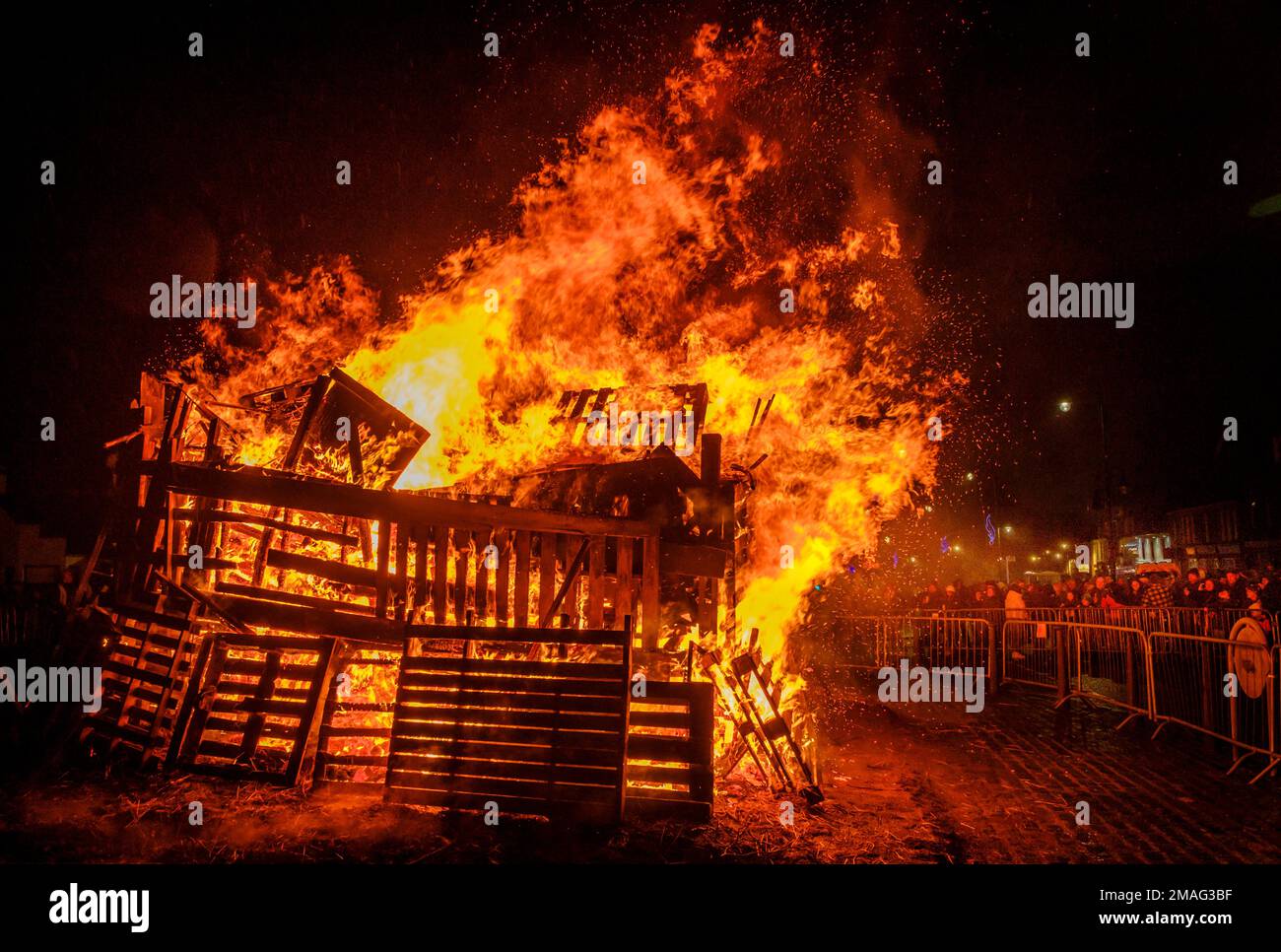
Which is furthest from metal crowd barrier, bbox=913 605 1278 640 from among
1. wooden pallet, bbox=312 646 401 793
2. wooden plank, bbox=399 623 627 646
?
wooden pallet, bbox=312 646 401 793

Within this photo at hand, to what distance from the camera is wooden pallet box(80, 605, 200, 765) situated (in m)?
6.75

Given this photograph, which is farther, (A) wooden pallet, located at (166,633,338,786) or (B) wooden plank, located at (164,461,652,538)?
(B) wooden plank, located at (164,461,652,538)

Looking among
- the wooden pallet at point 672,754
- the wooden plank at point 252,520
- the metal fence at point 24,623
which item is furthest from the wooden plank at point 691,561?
the metal fence at point 24,623

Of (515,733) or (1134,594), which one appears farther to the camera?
(1134,594)

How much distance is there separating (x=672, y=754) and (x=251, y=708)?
12.7 feet

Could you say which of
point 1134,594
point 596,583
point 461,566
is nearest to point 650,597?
point 596,583

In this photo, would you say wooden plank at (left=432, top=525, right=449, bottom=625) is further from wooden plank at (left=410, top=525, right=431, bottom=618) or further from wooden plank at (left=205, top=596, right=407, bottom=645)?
wooden plank at (left=205, top=596, right=407, bottom=645)

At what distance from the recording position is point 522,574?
750 centimetres

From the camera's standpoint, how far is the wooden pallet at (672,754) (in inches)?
228

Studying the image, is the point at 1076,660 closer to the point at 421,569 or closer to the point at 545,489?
the point at 545,489

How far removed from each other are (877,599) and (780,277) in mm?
14996

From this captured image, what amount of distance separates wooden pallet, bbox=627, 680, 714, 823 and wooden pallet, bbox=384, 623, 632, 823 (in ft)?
0.87
